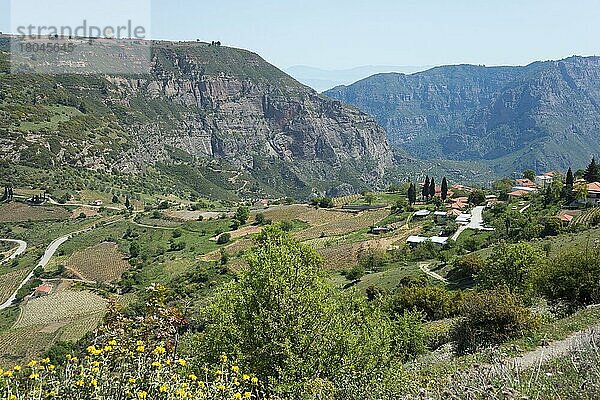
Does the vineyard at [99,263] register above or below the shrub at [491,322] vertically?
below

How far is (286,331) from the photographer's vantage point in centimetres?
1184

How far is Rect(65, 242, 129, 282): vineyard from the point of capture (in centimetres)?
6644

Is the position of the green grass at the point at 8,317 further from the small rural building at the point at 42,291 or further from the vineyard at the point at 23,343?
the small rural building at the point at 42,291

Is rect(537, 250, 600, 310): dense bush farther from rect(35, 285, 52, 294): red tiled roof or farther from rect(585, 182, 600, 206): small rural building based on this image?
rect(35, 285, 52, 294): red tiled roof

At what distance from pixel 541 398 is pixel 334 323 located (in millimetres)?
7148

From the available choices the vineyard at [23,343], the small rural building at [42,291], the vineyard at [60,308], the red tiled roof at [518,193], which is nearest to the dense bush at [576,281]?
the vineyard at [23,343]

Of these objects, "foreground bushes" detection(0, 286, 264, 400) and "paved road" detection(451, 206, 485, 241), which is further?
"paved road" detection(451, 206, 485, 241)

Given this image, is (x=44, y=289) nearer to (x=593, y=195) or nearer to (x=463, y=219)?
(x=463, y=219)

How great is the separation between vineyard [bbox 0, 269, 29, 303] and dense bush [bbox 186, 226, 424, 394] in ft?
182

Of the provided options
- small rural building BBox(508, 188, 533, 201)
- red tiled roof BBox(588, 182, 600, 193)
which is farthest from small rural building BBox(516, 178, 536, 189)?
red tiled roof BBox(588, 182, 600, 193)

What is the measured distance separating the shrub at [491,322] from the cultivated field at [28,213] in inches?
3499

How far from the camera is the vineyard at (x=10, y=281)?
60156mm

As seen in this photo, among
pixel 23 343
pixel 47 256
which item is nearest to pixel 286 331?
pixel 23 343

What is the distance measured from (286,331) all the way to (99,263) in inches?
2536
